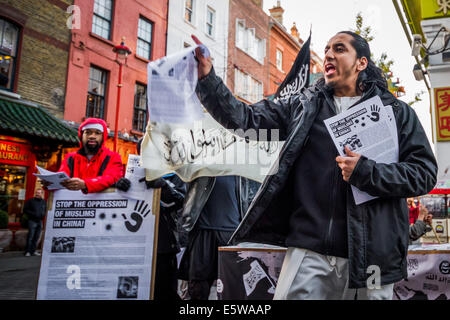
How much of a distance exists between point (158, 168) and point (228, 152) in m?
0.91

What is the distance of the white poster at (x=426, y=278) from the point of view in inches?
148

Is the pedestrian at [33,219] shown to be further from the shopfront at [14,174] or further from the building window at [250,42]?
the building window at [250,42]

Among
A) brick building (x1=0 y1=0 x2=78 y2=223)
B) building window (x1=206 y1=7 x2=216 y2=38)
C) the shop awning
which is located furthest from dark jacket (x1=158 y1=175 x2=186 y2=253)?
building window (x1=206 y1=7 x2=216 y2=38)

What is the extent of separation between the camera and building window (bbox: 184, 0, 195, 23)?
20.5 meters

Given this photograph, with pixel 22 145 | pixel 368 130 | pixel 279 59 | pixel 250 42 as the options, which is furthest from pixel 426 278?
pixel 279 59

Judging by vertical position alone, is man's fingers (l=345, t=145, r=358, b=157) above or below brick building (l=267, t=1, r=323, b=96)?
below

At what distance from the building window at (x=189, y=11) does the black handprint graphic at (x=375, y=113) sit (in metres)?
19.7

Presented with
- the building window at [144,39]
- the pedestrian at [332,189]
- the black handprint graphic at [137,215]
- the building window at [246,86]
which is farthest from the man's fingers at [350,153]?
the building window at [246,86]

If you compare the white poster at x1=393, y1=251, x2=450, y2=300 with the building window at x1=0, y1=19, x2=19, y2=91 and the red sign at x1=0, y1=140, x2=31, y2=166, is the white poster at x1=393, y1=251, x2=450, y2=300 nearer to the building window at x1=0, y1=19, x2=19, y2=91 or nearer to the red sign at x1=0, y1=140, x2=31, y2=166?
the red sign at x1=0, y1=140, x2=31, y2=166

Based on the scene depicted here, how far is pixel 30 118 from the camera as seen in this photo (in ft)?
41.2

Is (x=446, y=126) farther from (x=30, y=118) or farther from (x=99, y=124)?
(x=30, y=118)

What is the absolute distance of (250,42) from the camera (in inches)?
1065

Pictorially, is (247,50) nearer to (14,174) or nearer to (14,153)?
(14,153)
